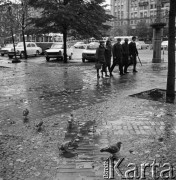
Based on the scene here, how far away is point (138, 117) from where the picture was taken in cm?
676

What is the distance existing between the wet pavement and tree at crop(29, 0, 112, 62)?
38.2ft

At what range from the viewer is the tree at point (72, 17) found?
67.4 ft

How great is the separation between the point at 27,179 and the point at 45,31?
19.5 m

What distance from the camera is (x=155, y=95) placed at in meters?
9.23

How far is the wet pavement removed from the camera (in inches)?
168

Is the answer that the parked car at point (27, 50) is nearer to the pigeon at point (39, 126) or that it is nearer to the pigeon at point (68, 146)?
the pigeon at point (39, 126)

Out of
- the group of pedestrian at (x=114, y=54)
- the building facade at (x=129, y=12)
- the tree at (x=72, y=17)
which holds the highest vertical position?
the building facade at (x=129, y=12)

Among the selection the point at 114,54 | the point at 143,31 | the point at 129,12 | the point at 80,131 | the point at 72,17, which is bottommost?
the point at 80,131

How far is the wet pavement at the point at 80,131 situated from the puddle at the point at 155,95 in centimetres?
35

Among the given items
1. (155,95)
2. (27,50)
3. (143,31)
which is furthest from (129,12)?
(155,95)

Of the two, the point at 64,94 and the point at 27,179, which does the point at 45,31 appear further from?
the point at 27,179

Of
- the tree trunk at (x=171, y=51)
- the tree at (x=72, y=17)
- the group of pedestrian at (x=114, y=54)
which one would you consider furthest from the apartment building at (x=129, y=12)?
the tree trunk at (x=171, y=51)

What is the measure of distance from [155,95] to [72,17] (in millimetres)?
12938

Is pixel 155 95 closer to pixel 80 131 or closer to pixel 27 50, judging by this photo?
pixel 80 131
